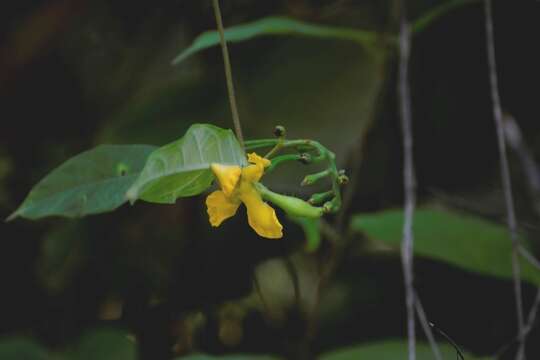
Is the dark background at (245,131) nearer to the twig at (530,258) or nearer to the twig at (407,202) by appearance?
the twig at (407,202)

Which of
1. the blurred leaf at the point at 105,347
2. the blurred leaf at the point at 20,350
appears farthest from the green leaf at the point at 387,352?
the blurred leaf at the point at 20,350

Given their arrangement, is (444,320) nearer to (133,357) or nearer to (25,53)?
(133,357)

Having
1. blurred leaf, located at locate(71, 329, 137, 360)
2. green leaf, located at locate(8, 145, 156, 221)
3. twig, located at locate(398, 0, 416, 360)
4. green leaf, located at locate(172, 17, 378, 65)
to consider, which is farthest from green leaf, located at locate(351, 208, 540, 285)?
green leaf, located at locate(8, 145, 156, 221)

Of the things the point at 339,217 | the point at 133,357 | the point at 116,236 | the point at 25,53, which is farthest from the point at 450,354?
the point at 25,53

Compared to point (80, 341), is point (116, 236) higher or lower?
higher

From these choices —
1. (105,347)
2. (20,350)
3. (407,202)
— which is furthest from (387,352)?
(20,350)

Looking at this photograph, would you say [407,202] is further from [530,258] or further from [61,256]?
[61,256]

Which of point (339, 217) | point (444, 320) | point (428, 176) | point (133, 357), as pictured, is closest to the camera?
point (133, 357)
